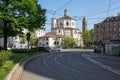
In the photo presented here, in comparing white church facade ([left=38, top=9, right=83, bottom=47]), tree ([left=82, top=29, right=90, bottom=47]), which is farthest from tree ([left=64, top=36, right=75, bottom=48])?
tree ([left=82, top=29, right=90, bottom=47])

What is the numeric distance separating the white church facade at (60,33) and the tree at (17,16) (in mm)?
98103

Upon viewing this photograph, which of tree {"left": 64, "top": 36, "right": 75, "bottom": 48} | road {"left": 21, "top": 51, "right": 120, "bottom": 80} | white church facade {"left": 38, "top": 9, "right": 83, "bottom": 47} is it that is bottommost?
road {"left": 21, "top": 51, "right": 120, "bottom": 80}

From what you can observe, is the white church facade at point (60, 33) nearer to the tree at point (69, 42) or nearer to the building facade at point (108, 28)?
the tree at point (69, 42)

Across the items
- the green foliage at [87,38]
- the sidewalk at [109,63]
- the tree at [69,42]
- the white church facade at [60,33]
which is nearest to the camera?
the sidewalk at [109,63]

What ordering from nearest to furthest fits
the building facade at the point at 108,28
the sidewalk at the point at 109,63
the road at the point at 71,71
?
the road at the point at 71,71, the sidewalk at the point at 109,63, the building facade at the point at 108,28

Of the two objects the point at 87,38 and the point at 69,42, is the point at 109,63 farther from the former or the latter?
the point at 87,38

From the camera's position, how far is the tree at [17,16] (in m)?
42.1

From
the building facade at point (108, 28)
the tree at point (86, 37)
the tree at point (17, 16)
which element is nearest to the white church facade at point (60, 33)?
the tree at point (86, 37)

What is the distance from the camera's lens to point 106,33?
467 ft

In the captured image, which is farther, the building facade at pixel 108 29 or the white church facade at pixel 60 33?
the white church facade at pixel 60 33

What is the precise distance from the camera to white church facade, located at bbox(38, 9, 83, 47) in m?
146

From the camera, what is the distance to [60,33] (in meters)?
152

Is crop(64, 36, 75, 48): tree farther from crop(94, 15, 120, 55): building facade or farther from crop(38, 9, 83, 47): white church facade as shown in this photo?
crop(94, 15, 120, 55): building facade

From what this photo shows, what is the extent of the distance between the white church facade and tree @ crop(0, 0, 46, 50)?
98.1 m
